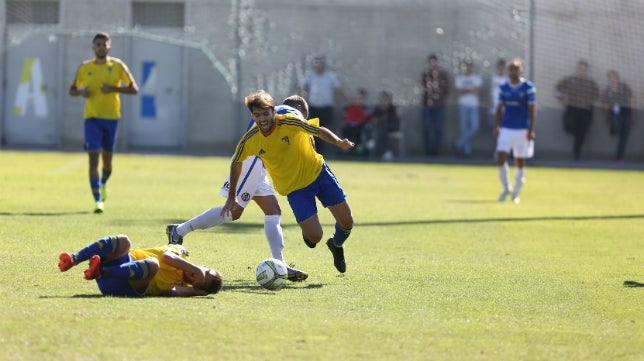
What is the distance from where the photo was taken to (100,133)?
16.9 meters

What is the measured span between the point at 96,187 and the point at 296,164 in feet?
21.7

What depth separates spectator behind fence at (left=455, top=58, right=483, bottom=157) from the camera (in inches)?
1203

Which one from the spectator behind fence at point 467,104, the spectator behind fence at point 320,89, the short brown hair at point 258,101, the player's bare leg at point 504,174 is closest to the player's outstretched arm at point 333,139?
the short brown hair at point 258,101

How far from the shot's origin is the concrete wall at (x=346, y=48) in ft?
93.7

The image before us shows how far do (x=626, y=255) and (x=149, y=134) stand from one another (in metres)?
22.2

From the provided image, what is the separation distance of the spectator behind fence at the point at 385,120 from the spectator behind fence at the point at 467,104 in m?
1.72

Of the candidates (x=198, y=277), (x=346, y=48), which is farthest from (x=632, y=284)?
(x=346, y=48)

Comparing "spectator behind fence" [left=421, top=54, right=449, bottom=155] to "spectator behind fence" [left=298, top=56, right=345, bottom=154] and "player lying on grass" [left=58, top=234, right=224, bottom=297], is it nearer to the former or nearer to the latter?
"spectator behind fence" [left=298, top=56, right=345, bottom=154]

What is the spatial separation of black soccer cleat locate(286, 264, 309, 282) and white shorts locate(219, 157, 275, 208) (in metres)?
1.14

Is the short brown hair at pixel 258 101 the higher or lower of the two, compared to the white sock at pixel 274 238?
higher

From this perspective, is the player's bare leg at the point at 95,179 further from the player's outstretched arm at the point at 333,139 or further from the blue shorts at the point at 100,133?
the player's outstretched arm at the point at 333,139

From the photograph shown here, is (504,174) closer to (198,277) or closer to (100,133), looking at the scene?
(100,133)

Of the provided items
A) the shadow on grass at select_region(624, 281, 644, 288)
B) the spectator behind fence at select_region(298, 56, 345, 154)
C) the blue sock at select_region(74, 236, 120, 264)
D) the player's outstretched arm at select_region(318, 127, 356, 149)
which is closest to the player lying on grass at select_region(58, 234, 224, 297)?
the blue sock at select_region(74, 236, 120, 264)

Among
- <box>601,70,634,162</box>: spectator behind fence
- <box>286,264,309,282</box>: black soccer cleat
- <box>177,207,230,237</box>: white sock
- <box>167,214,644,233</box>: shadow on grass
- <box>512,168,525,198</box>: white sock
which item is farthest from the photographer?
<box>601,70,634,162</box>: spectator behind fence
